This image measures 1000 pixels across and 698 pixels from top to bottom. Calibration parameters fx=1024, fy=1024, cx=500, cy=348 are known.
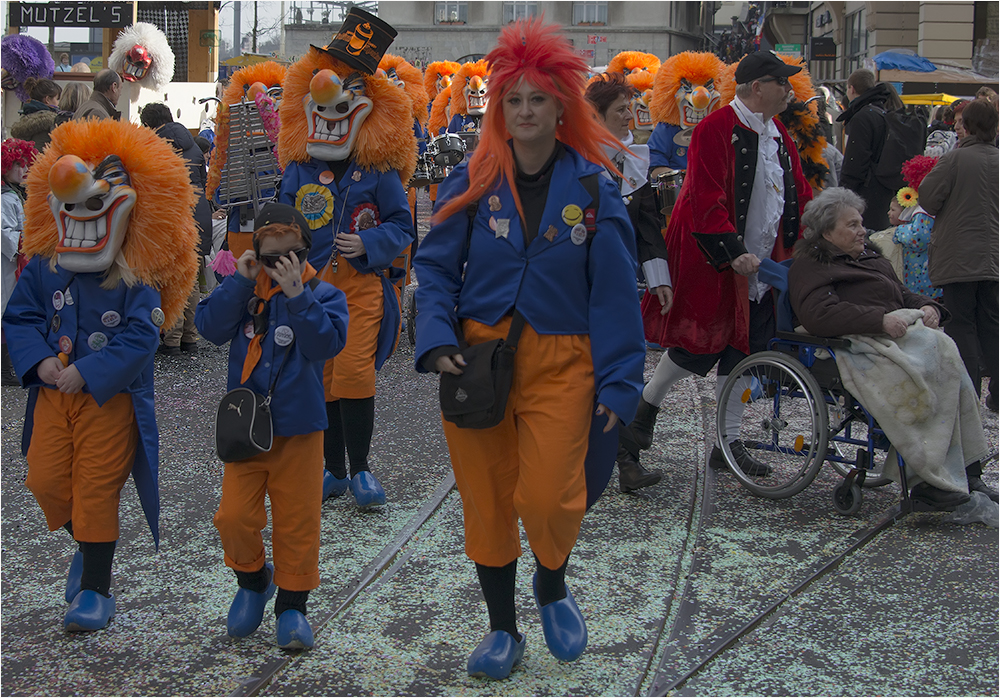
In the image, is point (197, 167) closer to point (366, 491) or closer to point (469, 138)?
point (469, 138)

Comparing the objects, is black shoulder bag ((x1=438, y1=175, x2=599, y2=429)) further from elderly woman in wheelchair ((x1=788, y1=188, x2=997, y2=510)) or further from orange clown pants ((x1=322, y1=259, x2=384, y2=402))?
elderly woman in wheelchair ((x1=788, y1=188, x2=997, y2=510))

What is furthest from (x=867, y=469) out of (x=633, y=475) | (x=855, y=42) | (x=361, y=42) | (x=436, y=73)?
(x=855, y=42)

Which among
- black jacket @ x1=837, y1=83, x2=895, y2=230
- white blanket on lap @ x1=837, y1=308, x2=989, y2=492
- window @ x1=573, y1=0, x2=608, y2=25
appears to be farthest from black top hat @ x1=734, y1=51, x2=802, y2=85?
window @ x1=573, y1=0, x2=608, y2=25

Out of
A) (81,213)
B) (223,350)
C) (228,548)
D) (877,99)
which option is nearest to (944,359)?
(228,548)

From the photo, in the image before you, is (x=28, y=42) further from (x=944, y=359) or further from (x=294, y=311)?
(x=944, y=359)

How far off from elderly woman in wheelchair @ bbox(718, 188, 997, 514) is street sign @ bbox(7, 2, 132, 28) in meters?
10.3

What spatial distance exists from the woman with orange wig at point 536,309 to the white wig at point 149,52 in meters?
7.41

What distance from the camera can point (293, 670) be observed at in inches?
122

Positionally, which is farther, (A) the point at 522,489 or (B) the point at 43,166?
(B) the point at 43,166

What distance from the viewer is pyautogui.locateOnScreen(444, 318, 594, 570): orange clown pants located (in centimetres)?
290

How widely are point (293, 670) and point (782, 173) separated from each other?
10.4ft

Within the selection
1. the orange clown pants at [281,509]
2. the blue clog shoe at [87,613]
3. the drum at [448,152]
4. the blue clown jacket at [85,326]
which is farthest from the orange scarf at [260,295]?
the drum at [448,152]

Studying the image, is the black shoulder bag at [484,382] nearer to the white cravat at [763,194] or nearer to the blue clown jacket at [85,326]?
the blue clown jacket at [85,326]

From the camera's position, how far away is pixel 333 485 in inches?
185
